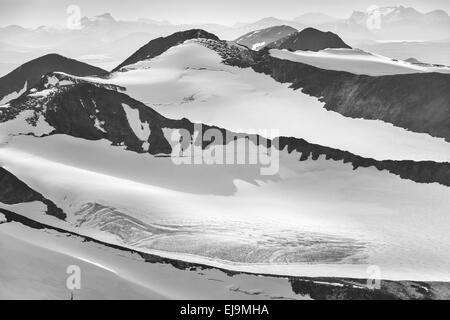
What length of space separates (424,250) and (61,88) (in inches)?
2849

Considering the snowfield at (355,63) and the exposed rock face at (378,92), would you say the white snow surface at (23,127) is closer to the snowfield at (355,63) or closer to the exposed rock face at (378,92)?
the exposed rock face at (378,92)

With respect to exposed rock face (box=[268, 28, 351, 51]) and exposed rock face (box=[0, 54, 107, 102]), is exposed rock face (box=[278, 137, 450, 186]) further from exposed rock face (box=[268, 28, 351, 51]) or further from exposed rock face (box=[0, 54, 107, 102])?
exposed rock face (box=[268, 28, 351, 51])

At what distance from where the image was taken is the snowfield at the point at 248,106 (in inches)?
3917

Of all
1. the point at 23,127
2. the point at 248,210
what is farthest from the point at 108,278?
the point at 23,127

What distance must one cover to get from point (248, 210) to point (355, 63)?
71.7 metres

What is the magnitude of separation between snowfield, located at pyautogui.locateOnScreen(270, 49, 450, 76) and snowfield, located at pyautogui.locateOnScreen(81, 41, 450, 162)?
39.7 ft

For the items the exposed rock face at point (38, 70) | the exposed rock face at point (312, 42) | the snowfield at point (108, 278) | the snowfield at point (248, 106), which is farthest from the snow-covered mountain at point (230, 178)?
the exposed rock face at point (38, 70)

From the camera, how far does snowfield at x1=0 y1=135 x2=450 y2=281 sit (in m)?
58.8

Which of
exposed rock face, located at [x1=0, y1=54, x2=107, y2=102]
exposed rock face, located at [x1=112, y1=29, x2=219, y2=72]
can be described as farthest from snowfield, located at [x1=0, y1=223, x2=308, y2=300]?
exposed rock face, located at [x1=0, y1=54, x2=107, y2=102]

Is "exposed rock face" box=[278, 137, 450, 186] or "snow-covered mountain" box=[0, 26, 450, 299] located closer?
"snow-covered mountain" box=[0, 26, 450, 299]

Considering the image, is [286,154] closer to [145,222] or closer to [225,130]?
[225,130]

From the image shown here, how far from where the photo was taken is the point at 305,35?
18362 cm
